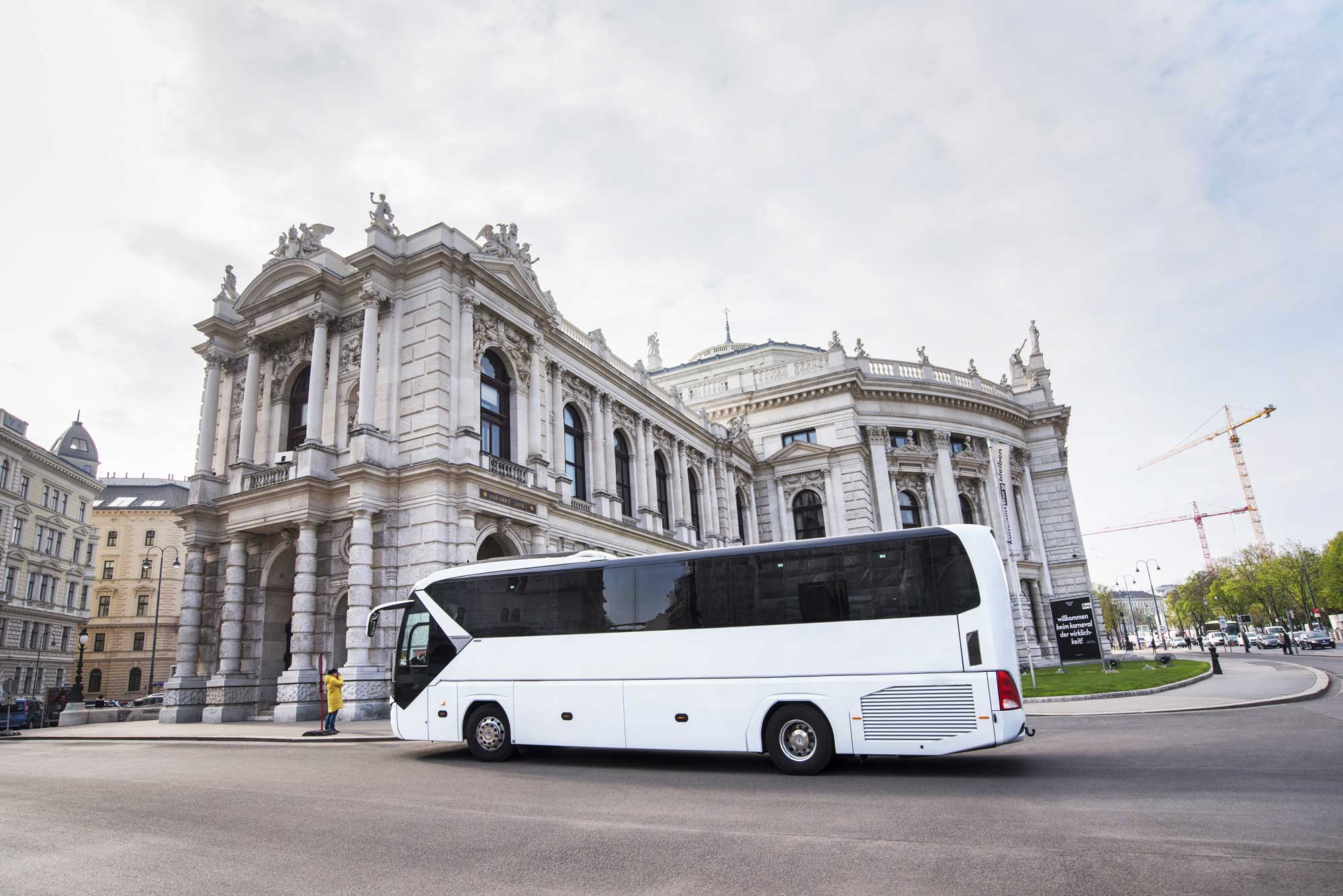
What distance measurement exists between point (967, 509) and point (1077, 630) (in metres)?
23.8

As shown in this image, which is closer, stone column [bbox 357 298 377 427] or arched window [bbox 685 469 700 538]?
stone column [bbox 357 298 377 427]

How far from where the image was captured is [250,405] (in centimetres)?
2786

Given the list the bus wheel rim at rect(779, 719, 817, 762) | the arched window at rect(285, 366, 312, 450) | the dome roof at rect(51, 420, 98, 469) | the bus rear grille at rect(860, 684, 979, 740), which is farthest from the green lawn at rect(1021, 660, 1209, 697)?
the dome roof at rect(51, 420, 98, 469)

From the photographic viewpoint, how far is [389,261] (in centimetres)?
2531

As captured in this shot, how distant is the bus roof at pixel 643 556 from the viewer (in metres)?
11.0

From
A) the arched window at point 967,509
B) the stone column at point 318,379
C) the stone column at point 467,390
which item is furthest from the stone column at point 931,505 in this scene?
the stone column at point 318,379

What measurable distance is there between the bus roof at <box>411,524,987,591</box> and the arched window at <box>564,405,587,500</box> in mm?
17827

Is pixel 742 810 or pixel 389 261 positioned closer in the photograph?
pixel 742 810

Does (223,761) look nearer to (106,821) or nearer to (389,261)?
(106,821)

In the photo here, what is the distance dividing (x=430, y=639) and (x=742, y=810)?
755cm

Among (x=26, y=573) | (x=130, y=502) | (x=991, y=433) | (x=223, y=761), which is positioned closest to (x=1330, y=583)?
(x=991, y=433)

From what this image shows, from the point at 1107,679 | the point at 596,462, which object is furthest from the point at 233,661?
the point at 1107,679

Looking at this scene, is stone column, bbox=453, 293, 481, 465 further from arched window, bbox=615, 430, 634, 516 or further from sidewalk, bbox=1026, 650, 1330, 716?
sidewalk, bbox=1026, 650, 1330, 716

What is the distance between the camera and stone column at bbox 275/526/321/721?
2230cm
